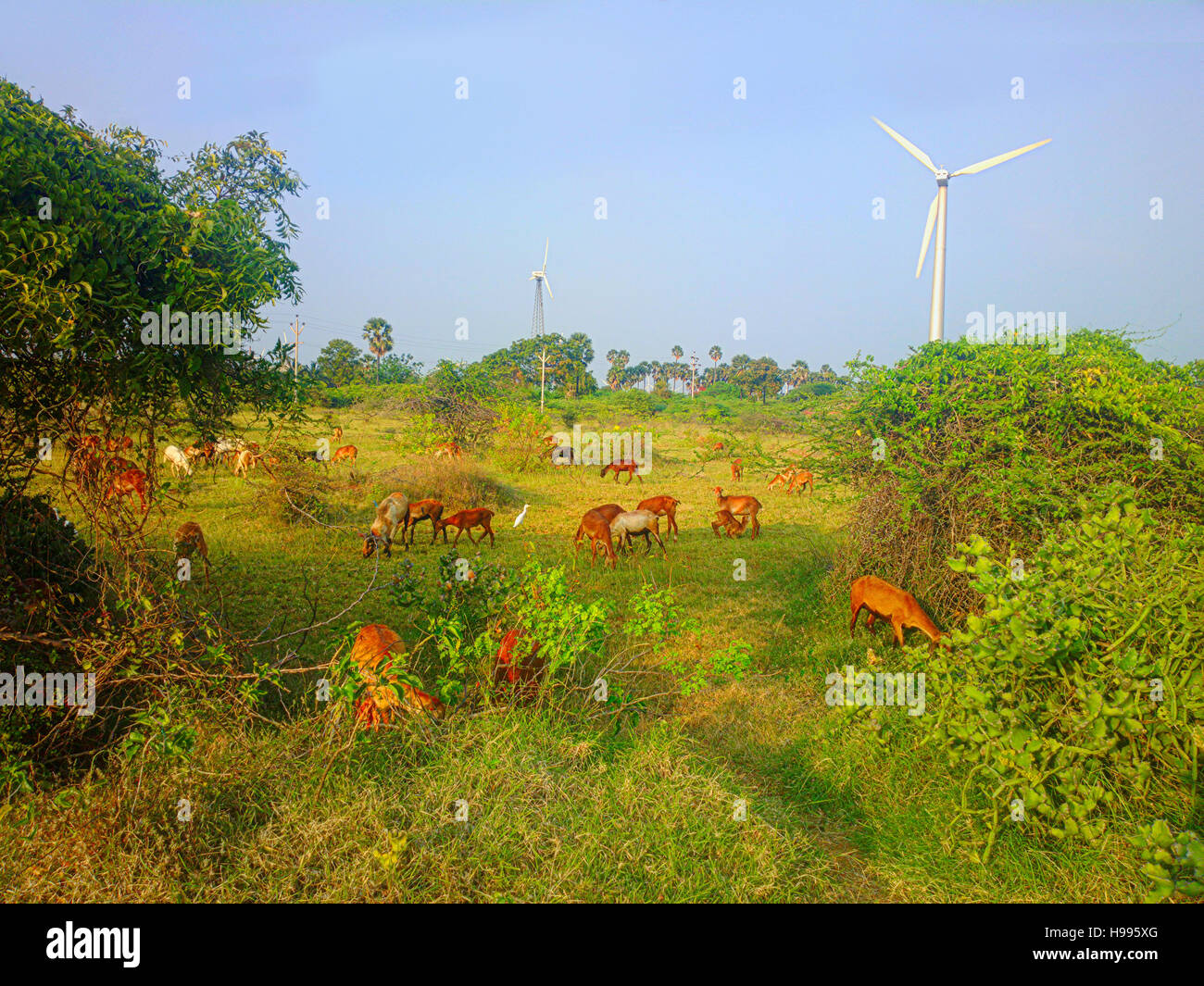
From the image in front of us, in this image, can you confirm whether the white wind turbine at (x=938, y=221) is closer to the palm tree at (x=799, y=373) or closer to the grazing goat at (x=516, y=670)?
the grazing goat at (x=516, y=670)

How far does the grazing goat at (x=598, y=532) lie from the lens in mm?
10695

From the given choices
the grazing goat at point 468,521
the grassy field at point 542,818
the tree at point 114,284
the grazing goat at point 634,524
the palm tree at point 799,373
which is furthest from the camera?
the palm tree at point 799,373

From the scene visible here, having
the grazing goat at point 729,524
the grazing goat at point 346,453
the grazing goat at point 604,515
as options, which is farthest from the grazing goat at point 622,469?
the grazing goat at point 604,515

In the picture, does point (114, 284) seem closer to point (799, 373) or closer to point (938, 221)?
point (938, 221)

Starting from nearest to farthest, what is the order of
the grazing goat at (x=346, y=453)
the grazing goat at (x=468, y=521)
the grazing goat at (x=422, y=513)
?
the grazing goat at (x=468, y=521) → the grazing goat at (x=422, y=513) → the grazing goat at (x=346, y=453)

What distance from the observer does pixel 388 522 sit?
38.4 ft

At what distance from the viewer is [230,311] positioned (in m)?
4.97

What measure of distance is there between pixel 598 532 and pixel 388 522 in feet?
12.1

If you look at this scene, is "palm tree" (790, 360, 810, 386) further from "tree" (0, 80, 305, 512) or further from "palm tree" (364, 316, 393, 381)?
"tree" (0, 80, 305, 512)

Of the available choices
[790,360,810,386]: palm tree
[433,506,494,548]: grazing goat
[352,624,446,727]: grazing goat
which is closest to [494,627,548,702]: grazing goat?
[352,624,446,727]: grazing goat

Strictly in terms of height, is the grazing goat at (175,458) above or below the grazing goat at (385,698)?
above

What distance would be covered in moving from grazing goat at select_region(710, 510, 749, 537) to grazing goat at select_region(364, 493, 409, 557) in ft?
19.1

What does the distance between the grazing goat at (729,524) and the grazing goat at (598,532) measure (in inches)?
124

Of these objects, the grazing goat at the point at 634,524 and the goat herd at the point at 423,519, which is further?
the grazing goat at the point at 634,524
